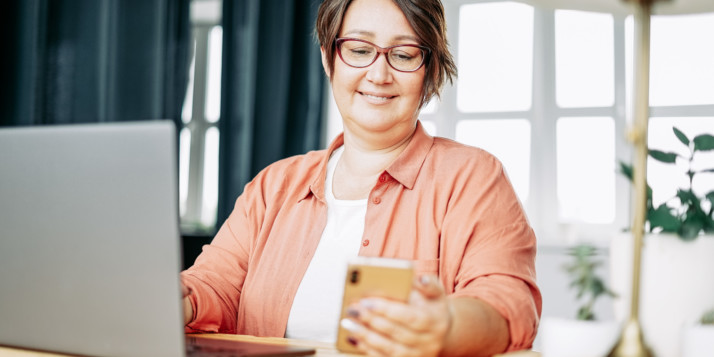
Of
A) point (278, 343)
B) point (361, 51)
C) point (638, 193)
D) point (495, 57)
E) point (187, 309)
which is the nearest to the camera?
point (638, 193)

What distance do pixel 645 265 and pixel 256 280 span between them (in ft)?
2.74

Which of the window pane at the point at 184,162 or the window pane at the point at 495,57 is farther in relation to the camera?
the window pane at the point at 184,162

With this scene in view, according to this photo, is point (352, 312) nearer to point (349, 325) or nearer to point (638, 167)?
point (349, 325)

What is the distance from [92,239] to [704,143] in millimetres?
826

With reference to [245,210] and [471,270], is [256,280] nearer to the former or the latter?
[245,210]

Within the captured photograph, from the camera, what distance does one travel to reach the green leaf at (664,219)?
2.90 ft

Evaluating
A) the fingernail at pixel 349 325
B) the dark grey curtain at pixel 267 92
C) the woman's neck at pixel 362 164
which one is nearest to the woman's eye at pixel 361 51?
the woman's neck at pixel 362 164

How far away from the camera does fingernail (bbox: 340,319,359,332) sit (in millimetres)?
937

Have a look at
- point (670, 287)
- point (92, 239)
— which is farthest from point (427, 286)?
point (92, 239)

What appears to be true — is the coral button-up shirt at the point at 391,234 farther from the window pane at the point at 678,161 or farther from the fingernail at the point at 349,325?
the window pane at the point at 678,161

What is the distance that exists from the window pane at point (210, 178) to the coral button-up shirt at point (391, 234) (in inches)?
77.1

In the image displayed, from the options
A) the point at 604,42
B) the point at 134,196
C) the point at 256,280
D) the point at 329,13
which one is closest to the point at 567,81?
the point at 604,42

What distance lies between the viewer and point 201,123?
143 inches

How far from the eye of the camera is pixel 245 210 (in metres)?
1.59
